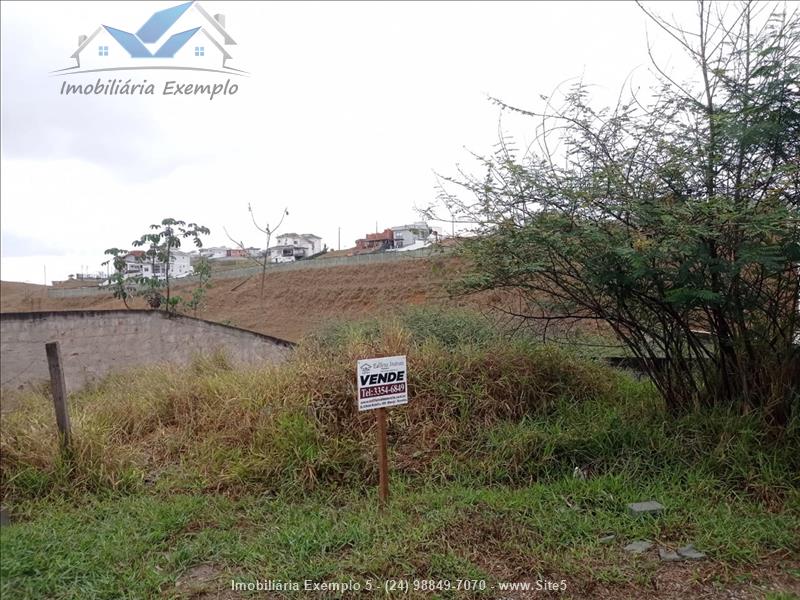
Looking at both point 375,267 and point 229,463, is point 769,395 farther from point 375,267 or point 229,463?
point 375,267

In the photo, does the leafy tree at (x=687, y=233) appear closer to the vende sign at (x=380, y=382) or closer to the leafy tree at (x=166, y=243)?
the vende sign at (x=380, y=382)

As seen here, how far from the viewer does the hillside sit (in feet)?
66.8

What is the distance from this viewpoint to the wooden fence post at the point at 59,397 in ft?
13.2

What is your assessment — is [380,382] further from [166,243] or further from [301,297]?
[301,297]

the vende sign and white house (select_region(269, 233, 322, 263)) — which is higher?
white house (select_region(269, 233, 322, 263))

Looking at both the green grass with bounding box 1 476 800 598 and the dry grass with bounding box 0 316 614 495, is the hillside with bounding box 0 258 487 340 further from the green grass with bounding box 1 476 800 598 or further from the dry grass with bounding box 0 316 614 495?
the green grass with bounding box 1 476 800 598

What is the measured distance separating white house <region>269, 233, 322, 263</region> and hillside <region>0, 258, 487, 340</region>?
61.1ft

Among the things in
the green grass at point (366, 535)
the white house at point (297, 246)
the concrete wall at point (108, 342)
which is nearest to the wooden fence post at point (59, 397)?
the green grass at point (366, 535)

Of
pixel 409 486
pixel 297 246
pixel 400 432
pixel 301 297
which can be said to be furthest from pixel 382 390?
pixel 297 246

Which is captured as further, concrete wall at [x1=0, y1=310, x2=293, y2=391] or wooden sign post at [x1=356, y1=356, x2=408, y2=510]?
concrete wall at [x1=0, y1=310, x2=293, y2=391]

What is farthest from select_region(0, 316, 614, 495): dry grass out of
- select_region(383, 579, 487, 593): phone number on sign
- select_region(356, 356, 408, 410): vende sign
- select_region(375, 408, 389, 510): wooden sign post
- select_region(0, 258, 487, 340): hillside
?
select_region(0, 258, 487, 340): hillside

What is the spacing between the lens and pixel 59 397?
4082 mm

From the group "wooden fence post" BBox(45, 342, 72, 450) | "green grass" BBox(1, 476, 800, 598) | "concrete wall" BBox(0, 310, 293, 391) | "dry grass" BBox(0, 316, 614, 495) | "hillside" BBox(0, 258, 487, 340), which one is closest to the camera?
"green grass" BBox(1, 476, 800, 598)

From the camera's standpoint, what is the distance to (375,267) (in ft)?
79.6
